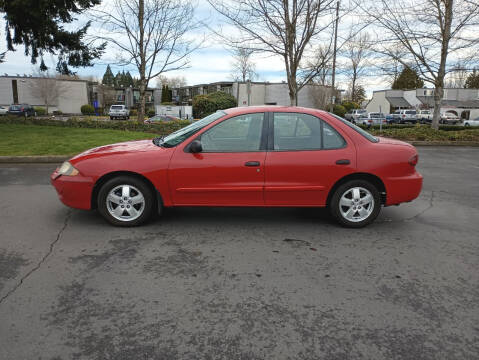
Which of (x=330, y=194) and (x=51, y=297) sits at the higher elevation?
(x=330, y=194)

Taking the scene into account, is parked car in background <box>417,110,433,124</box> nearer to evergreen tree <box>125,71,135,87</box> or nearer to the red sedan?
the red sedan

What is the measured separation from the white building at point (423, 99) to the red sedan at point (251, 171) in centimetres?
6127

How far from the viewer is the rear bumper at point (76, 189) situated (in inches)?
186

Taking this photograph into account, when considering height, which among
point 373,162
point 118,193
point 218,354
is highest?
point 373,162

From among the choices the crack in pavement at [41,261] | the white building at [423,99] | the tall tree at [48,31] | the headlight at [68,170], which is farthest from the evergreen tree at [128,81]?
the crack in pavement at [41,261]

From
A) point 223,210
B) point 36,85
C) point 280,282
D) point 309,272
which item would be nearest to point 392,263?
point 309,272

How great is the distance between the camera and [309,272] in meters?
3.58

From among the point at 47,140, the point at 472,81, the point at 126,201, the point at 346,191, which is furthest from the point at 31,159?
the point at 472,81

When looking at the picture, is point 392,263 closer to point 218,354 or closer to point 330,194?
point 330,194

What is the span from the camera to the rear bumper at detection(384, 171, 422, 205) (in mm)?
4867

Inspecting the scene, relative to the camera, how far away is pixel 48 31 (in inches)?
671

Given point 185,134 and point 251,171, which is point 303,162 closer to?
point 251,171

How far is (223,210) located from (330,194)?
5.44 feet

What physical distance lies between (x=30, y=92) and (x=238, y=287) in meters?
63.0
